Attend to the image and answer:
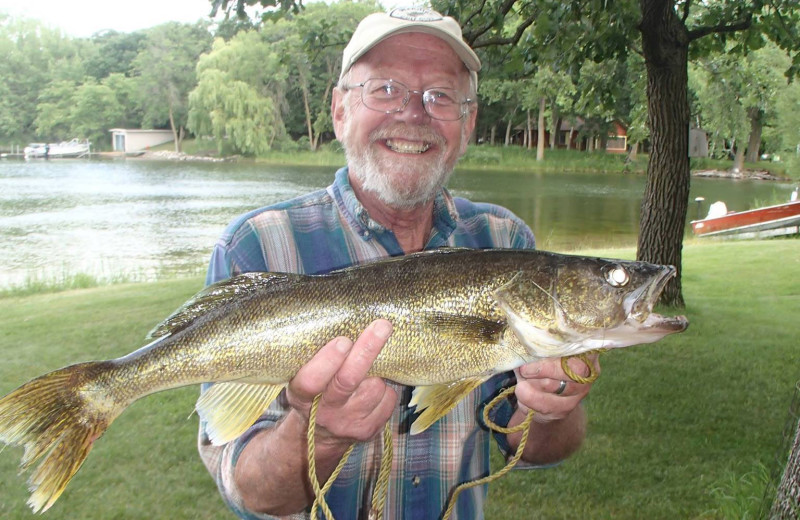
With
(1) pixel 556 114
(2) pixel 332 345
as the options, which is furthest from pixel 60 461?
(1) pixel 556 114

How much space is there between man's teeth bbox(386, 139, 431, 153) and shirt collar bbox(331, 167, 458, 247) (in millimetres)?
235

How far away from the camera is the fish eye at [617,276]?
2291 millimetres

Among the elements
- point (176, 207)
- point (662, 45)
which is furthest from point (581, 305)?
point (176, 207)

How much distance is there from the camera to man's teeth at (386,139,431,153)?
9.18 feet

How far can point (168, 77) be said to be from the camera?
70.3 metres

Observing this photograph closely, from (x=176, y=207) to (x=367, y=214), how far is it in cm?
2502

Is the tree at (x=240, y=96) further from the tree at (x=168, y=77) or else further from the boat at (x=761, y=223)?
the boat at (x=761, y=223)

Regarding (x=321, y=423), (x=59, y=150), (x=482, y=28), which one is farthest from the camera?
(x=59, y=150)

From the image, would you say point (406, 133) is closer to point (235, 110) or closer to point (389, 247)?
point (389, 247)

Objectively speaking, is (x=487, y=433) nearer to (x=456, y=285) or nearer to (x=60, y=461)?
(x=456, y=285)

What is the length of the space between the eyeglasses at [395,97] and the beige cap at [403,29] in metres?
0.16

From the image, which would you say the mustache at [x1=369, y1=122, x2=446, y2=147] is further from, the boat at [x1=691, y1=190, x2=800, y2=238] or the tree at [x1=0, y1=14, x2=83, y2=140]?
the tree at [x1=0, y1=14, x2=83, y2=140]

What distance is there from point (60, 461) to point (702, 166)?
59116 millimetres

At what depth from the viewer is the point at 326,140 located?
66.6 metres
